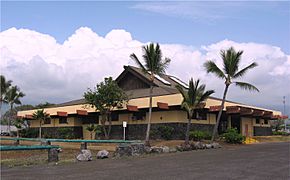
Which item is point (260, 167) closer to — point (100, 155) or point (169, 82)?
point (100, 155)

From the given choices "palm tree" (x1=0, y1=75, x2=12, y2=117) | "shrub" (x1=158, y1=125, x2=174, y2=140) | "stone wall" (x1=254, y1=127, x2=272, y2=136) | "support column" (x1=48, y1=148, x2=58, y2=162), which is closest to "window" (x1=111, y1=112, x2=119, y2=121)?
"shrub" (x1=158, y1=125, x2=174, y2=140)

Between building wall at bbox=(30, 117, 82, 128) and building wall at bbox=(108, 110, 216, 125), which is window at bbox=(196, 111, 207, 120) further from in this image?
building wall at bbox=(30, 117, 82, 128)

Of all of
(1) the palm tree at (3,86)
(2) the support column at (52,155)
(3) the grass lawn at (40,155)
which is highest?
(1) the palm tree at (3,86)

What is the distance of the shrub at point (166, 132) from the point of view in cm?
2858

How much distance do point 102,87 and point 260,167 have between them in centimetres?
1995

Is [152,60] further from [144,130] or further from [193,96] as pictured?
[144,130]

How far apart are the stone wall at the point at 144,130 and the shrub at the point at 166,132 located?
16.2 inches

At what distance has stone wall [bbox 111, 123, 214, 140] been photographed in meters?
29.2

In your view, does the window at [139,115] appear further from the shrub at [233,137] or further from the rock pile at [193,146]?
the rock pile at [193,146]

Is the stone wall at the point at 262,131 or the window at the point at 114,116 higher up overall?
the window at the point at 114,116

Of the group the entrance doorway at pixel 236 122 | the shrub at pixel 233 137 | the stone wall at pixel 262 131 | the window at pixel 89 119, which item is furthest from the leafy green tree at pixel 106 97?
the stone wall at pixel 262 131

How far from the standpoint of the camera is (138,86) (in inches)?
1410

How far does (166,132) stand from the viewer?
28578mm

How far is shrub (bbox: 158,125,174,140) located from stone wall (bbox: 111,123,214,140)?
0.41 meters
